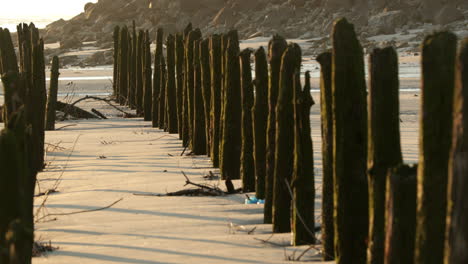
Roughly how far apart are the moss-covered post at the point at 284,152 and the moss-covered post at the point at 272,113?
245mm

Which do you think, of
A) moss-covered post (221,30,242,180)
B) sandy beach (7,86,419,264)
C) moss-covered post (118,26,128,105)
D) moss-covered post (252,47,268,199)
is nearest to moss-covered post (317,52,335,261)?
sandy beach (7,86,419,264)

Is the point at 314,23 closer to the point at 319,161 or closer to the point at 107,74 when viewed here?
the point at 107,74

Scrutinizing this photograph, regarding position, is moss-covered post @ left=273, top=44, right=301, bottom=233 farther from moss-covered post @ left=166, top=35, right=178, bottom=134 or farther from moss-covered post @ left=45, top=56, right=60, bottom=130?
moss-covered post @ left=45, top=56, right=60, bottom=130

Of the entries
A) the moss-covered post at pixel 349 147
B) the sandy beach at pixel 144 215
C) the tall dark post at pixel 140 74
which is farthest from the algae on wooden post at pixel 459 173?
the tall dark post at pixel 140 74

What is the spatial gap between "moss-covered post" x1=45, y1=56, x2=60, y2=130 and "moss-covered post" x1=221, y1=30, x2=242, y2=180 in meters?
5.12

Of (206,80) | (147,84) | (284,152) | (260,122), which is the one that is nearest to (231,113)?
(260,122)

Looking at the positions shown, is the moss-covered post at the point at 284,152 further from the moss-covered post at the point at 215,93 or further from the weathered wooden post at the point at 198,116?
the weathered wooden post at the point at 198,116

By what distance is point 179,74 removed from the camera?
1061 cm

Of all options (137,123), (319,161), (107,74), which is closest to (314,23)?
(107,74)

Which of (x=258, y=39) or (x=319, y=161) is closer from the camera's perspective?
(x=319, y=161)

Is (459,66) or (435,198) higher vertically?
(459,66)

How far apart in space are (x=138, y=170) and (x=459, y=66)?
575 centimetres

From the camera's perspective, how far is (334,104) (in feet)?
13.9

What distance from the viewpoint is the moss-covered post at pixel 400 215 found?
3.35 meters
